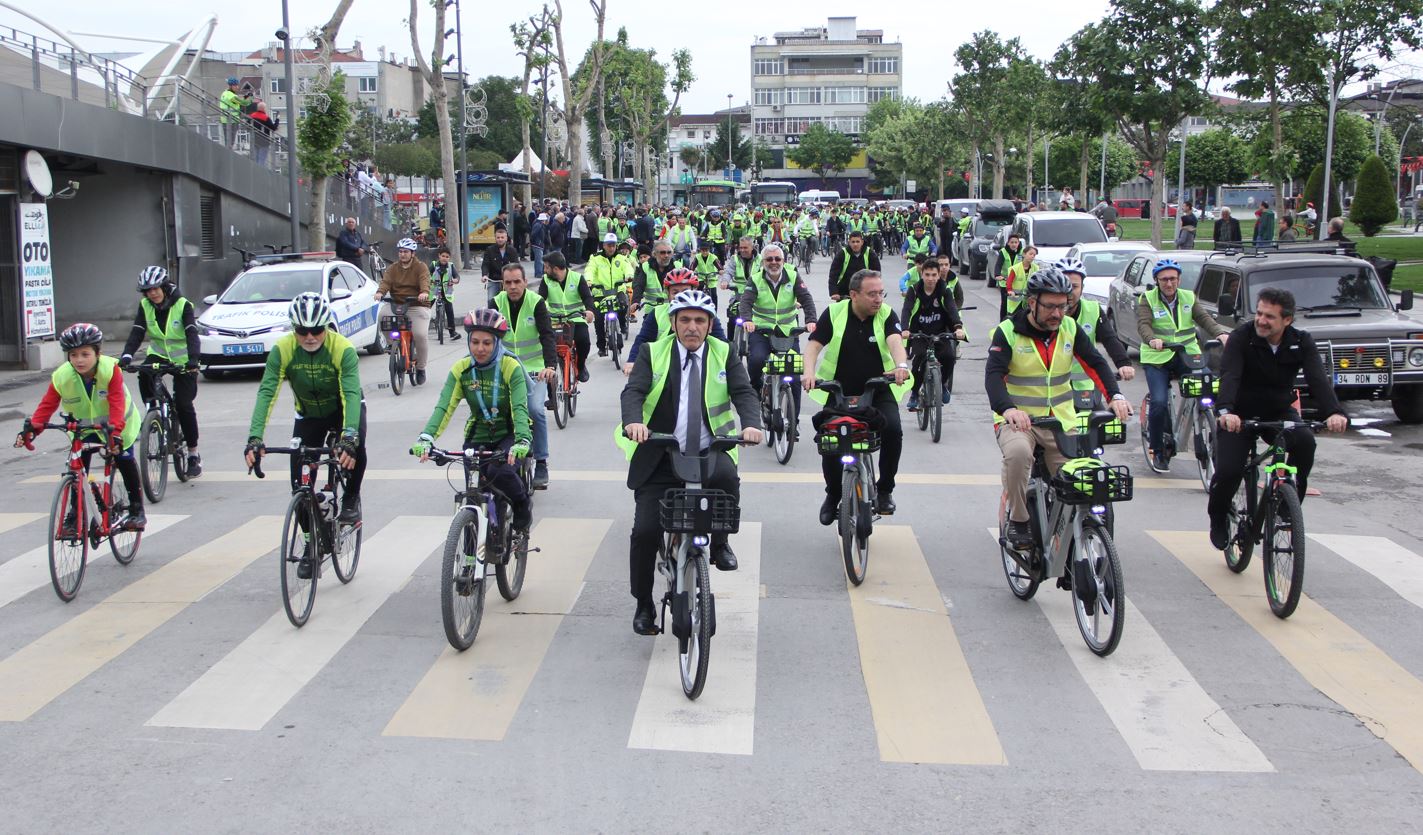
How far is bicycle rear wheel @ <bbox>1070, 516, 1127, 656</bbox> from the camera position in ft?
21.7

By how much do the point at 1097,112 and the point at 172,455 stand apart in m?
27.7

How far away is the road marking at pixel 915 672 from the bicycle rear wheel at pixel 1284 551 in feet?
5.80

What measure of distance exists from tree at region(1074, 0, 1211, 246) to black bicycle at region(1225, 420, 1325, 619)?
27236mm

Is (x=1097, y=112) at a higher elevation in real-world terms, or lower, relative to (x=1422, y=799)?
higher

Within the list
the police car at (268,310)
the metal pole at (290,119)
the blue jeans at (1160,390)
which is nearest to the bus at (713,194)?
the metal pole at (290,119)

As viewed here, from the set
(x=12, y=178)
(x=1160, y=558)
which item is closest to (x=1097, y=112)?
(x=12, y=178)

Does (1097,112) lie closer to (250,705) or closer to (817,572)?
(817,572)

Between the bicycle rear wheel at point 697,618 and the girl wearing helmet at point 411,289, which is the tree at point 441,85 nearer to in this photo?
the girl wearing helmet at point 411,289

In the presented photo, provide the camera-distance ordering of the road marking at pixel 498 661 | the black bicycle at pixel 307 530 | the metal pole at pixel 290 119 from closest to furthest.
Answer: the road marking at pixel 498 661, the black bicycle at pixel 307 530, the metal pole at pixel 290 119

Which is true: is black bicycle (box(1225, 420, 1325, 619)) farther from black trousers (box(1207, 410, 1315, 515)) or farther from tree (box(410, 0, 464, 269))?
tree (box(410, 0, 464, 269))

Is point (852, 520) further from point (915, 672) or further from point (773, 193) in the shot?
point (773, 193)

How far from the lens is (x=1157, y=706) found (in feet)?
20.3

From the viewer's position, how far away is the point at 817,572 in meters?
8.62

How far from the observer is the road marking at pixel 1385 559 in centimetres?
828
